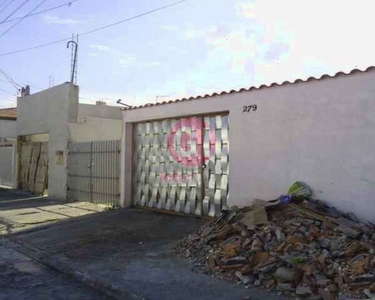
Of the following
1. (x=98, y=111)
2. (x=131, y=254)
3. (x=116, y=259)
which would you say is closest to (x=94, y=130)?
(x=98, y=111)

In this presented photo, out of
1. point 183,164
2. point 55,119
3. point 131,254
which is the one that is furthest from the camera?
point 55,119

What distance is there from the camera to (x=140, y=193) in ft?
40.3

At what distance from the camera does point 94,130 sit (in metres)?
16.6

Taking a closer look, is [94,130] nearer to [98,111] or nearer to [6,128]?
[98,111]

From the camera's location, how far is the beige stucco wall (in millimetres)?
16156

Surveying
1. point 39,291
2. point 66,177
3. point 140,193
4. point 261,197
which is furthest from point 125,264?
point 66,177

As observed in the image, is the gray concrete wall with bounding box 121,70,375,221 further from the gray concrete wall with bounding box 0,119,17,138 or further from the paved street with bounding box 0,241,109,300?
the gray concrete wall with bounding box 0,119,17,138

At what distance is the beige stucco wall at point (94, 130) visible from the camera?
1616 cm

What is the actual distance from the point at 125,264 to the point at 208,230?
1.54 meters

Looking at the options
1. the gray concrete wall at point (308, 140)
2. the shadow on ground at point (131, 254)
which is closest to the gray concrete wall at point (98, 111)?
the shadow on ground at point (131, 254)

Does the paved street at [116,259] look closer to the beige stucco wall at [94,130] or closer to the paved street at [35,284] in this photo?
the paved street at [35,284]

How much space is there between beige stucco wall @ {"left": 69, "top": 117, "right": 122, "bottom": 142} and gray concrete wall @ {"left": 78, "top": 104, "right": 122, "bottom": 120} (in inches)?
94.2

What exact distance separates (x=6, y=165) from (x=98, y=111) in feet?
24.6

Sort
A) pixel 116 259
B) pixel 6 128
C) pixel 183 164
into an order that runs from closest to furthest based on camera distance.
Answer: pixel 116 259 → pixel 183 164 → pixel 6 128
